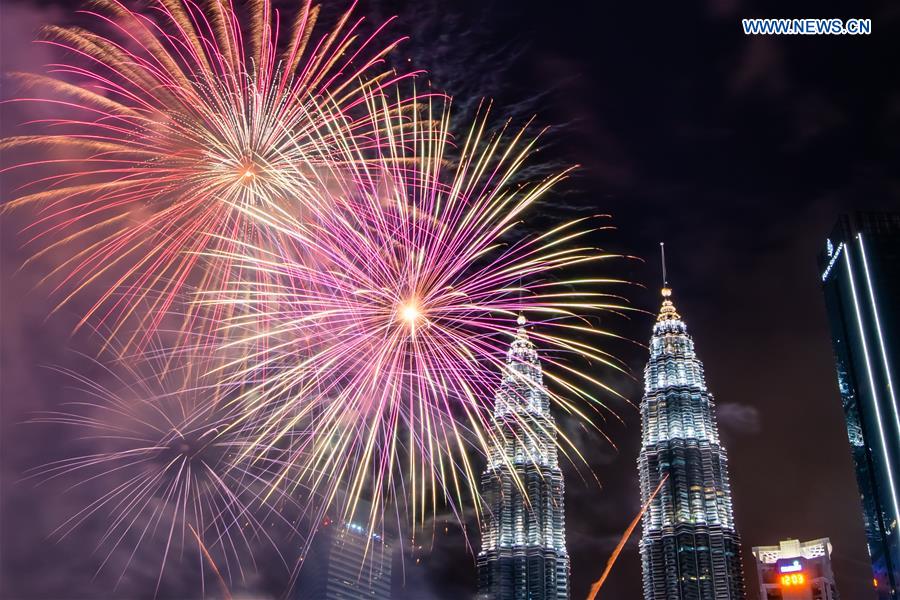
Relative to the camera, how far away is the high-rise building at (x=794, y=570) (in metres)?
194

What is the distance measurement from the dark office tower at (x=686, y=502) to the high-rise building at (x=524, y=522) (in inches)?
757

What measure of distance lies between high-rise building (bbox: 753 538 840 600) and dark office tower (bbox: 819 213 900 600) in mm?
64520

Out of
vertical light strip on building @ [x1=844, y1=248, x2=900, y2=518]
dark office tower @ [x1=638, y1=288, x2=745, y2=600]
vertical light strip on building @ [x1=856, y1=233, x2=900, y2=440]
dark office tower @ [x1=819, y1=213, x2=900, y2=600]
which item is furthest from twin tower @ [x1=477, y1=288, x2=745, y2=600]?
vertical light strip on building @ [x1=856, y1=233, x2=900, y2=440]

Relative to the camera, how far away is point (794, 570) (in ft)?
643

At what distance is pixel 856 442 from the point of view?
136500 mm

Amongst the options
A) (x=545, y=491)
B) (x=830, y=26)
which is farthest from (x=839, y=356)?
(x=830, y=26)

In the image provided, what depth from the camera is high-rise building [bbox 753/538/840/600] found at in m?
194

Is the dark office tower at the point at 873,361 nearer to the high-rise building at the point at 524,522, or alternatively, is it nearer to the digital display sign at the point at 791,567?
the high-rise building at the point at 524,522

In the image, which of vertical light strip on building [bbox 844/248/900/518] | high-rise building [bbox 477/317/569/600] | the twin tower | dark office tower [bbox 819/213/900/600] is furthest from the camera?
high-rise building [bbox 477/317/569/600]

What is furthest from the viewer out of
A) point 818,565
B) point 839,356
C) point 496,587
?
point 818,565

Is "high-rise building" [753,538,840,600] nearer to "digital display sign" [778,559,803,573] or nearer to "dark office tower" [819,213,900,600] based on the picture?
"digital display sign" [778,559,803,573]

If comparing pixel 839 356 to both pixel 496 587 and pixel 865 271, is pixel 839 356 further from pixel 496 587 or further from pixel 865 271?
pixel 496 587

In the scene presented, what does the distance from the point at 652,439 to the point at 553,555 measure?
3392cm

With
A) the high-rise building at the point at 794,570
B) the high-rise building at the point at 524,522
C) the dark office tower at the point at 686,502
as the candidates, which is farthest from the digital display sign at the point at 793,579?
the high-rise building at the point at 524,522
